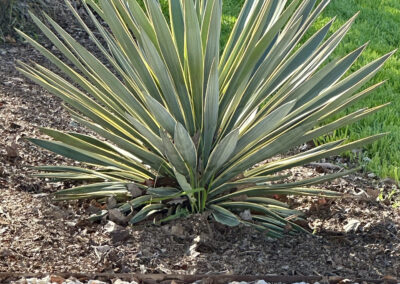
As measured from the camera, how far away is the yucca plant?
3385mm

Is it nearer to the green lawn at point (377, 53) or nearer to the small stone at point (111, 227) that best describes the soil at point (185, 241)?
the small stone at point (111, 227)

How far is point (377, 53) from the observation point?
21.7ft

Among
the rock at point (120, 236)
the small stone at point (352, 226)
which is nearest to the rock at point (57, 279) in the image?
the rock at point (120, 236)

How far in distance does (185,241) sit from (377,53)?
3.84 meters

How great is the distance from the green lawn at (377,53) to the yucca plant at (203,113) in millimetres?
1133

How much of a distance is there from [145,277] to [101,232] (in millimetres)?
536

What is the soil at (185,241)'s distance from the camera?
316 centimetres

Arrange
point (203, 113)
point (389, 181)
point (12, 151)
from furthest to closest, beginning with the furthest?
point (389, 181) < point (12, 151) < point (203, 113)

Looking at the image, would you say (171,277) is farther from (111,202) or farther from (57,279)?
(111,202)

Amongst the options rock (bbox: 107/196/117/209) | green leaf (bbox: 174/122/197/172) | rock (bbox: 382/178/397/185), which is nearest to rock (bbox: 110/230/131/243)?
rock (bbox: 107/196/117/209)

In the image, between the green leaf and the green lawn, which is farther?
the green lawn

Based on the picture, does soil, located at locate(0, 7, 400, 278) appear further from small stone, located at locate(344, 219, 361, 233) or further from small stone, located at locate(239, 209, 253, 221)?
small stone, located at locate(239, 209, 253, 221)

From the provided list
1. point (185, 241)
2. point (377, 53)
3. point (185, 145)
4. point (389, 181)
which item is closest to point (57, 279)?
point (185, 241)

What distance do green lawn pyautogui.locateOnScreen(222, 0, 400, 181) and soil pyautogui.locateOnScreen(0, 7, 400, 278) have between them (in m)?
0.78
